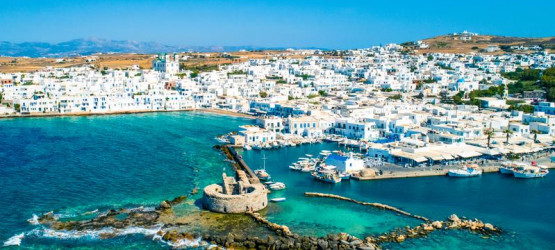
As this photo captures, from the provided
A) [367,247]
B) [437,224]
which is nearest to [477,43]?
[437,224]

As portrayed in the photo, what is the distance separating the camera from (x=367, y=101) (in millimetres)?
42281

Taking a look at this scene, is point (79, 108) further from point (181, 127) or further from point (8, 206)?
point (8, 206)

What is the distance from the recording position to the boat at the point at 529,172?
22.9 meters

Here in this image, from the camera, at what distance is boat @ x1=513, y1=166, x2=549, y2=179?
22906 millimetres

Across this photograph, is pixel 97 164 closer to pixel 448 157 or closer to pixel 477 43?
pixel 448 157

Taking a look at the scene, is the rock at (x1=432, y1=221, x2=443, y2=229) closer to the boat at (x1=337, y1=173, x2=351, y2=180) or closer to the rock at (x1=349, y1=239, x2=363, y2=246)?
the rock at (x1=349, y1=239, x2=363, y2=246)

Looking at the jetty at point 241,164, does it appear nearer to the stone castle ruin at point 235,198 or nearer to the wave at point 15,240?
the stone castle ruin at point 235,198

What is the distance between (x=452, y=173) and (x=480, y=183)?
1.32 meters

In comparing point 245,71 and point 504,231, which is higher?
point 245,71

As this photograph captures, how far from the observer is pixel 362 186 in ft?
70.3

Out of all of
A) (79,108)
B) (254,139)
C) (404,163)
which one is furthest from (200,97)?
(404,163)

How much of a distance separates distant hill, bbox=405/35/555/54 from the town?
24.7ft

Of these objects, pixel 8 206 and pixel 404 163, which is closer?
pixel 8 206

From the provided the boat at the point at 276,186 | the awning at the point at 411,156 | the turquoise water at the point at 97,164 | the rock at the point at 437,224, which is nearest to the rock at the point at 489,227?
the rock at the point at 437,224
